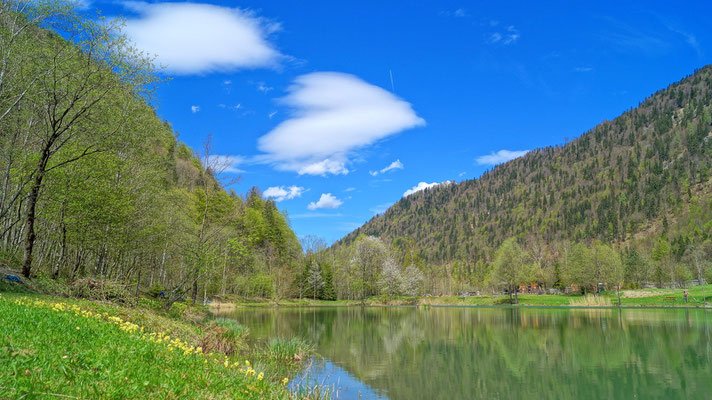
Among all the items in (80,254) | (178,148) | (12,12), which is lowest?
(80,254)

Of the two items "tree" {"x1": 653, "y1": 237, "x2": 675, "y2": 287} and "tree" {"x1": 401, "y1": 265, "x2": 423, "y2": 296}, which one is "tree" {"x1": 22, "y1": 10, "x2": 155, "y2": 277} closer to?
"tree" {"x1": 401, "y1": 265, "x2": 423, "y2": 296}

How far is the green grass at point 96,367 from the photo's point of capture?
6.02 meters

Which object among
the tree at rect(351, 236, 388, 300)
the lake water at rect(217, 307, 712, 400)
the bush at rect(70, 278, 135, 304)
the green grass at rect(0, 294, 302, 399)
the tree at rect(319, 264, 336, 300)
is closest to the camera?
the green grass at rect(0, 294, 302, 399)

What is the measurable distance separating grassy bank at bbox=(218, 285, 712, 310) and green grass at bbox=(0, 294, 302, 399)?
63295 mm

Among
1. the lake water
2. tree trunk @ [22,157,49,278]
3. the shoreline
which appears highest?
tree trunk @ [22,157,49,278]

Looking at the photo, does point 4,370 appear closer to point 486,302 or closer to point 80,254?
point 80,254

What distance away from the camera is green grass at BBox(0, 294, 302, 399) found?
6023 mm

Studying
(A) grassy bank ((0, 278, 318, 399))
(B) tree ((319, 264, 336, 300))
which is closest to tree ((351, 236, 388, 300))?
(B) tree ((319, 264, 336, 300))

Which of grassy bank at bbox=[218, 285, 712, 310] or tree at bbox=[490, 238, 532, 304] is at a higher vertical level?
tree at bbox=[490, 238, 532, 304]

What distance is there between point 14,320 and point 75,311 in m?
3.70

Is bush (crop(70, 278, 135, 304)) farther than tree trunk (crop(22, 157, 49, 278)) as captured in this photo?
Yes

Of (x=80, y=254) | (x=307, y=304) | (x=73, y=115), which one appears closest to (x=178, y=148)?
(x=307, y=304)

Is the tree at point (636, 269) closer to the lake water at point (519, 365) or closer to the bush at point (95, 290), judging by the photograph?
the lake water at point (519, 365)

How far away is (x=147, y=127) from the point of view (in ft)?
79.5
